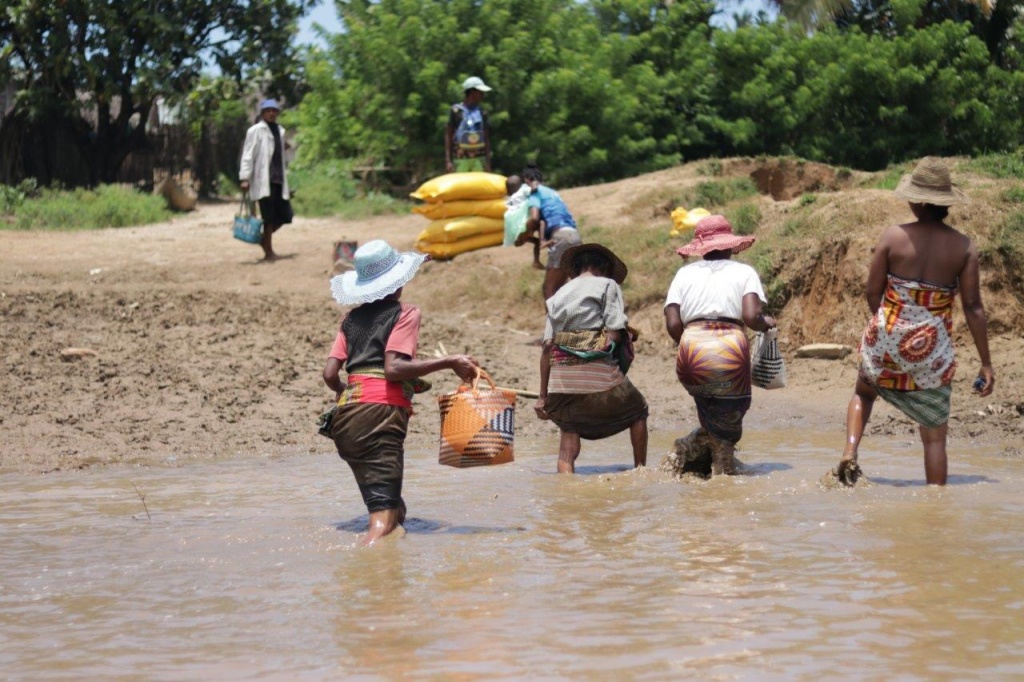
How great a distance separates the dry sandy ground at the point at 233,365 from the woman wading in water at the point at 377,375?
3.04 meters

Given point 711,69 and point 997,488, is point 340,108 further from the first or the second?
point 997,488

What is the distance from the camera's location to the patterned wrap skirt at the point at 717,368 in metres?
6.86

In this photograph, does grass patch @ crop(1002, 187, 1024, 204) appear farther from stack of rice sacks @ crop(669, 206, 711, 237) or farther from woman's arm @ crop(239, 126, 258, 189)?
woman's arm @ crop(239, 126, 258, 189)

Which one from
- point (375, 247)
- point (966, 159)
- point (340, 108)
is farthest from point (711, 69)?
point (375, 247)

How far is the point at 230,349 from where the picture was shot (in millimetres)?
10516

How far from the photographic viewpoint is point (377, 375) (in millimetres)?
5641

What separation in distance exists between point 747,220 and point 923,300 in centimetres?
630

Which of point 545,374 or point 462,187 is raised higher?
point 462,187

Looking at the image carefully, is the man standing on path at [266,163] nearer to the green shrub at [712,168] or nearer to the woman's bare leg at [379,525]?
the green shrub at [712,168]

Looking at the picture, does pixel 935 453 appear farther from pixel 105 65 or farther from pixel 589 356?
pixel 105 65

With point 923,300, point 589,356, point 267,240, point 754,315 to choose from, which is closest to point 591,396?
point 589,356

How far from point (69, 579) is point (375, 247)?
1.83 metres

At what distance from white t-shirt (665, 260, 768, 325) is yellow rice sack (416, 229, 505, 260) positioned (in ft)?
23.8

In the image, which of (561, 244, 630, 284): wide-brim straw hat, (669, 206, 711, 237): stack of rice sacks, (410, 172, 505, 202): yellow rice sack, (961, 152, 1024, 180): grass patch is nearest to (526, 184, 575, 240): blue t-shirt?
(669, 206, 711, 237): stack of rice sacks
